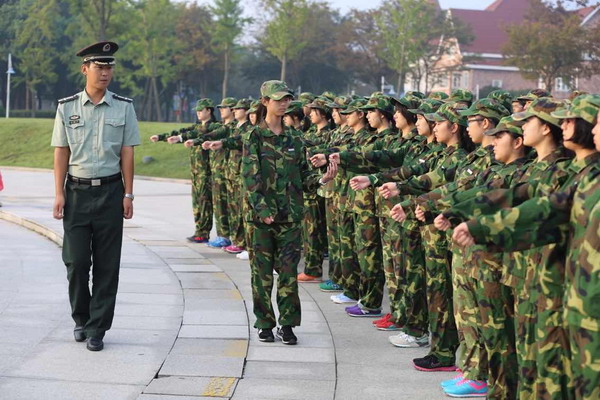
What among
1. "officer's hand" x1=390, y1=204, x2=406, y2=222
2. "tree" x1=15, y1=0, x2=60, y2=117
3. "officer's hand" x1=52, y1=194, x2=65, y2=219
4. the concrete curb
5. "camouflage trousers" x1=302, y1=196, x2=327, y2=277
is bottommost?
the concrete curb

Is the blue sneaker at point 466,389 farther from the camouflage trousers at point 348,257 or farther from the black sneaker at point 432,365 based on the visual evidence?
the camouflage trousers at point 348,257

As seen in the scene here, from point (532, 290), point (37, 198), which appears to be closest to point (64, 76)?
point (37, 198)

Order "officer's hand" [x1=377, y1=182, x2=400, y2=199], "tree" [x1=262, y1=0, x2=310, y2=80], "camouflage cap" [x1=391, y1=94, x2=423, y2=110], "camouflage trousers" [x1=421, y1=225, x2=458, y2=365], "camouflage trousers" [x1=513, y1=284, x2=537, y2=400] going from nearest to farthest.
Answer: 1. "camouflage trousers" [x1=513, y1=284, x2=537, y2=400]
2. "officer's hand" [x1=377, y1=182, x2=400, y2=199]
3. "camouflage trousers" [x1=421, y1=225, x2=458, y2=365]
4. "camouflage cap" [x1=391, y1=94, x2=423, y2=110]
5. "tree" [x1=262, y1=0, x2=310, y2=80]

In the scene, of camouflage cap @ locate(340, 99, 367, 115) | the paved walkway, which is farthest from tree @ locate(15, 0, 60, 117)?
camouflage cap @ locate(340, 99, 367, 115)

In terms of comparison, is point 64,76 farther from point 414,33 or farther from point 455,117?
point 455,117

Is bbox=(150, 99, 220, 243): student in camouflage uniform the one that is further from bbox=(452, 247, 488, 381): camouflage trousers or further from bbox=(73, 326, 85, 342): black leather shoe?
bbox=(452, 247, 488, 381): camouflage trousers

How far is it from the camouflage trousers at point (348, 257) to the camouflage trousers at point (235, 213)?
3695 millimetres

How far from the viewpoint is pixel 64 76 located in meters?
71.7

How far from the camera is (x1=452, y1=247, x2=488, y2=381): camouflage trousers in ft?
21.0

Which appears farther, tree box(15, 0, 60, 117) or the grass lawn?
tree box(15, 0, 60, 117)

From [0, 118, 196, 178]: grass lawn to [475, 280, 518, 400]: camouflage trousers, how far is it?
24.5 meters

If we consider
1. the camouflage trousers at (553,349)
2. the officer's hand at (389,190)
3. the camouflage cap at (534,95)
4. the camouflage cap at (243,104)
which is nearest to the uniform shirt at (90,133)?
the officer's hand at (389,190)

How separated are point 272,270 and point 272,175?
31.1 inches

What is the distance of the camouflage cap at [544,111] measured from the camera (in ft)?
18.4
